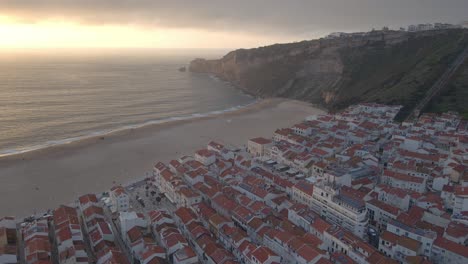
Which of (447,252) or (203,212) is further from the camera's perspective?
(203,212)

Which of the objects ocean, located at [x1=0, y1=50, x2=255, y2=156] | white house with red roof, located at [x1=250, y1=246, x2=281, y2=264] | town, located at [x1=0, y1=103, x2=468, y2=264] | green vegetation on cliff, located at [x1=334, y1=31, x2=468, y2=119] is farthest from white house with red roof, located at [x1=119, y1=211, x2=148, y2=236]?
green vegetation on cliff, located at [x1=334, y1=31, x2=468, y2=119]

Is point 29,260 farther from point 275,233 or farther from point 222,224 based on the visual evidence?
point 275,233

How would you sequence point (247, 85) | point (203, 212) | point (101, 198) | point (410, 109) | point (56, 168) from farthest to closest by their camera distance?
point (247, 85) < point (410, 109) < point (56, 168) < point (101, 198) < point (203, 212)

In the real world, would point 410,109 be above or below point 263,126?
above

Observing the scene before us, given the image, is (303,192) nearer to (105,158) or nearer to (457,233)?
(457,233)

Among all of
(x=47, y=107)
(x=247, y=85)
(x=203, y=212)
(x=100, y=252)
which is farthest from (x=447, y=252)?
(x=247, y=85)

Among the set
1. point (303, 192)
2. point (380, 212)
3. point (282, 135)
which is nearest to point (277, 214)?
point (303, 192)

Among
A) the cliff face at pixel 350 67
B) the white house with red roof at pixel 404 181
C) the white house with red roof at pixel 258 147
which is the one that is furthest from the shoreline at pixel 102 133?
the white house with red roof at pixel 404 181
